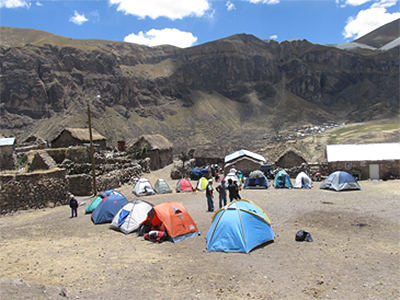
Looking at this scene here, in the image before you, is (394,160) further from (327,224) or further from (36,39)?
(36,39)

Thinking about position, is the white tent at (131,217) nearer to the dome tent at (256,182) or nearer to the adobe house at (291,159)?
the dome tent at (256,182)

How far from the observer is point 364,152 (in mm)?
22344

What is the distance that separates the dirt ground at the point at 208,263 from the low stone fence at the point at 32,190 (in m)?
3.58

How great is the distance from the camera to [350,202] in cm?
1403

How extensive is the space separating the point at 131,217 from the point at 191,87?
101 metres

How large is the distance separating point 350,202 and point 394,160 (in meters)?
10.1

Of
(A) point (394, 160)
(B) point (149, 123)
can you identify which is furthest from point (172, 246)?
(B) point (149, 123)

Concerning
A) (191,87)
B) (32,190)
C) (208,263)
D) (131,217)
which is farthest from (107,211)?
(191,87)

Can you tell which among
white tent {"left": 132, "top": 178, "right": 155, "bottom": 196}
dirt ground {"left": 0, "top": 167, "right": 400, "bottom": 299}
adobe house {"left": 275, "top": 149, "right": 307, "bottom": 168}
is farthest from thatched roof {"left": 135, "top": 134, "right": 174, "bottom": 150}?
dirt ground {"left": 0, "top": 167, "right": 400, "bottom": 299}

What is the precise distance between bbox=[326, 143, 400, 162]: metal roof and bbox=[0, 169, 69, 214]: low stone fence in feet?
65.6

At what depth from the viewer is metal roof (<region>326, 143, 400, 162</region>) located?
21.5m

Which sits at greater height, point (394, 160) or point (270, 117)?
point (270, 117)

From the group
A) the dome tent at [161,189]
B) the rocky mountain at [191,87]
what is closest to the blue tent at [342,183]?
the dome tent at [161,189]

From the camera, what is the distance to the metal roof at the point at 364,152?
2155 cm
